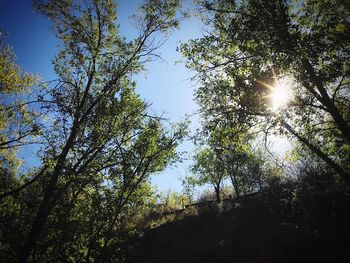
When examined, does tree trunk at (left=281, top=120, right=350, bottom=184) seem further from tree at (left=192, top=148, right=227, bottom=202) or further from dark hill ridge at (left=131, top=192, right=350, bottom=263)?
tree at (left=192, top=148, right=227, bottom=202)

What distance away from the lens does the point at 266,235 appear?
19.0m

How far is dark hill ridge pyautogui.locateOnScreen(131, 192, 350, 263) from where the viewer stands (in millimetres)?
16297

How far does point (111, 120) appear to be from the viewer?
12219 mm

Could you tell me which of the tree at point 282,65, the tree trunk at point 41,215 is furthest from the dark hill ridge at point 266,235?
the tree trunk at point 41,215

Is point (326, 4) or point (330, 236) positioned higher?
point (326, 4)

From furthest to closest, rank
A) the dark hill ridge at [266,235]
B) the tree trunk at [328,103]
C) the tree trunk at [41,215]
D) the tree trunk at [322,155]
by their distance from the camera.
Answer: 1. the dark hill ridge at [266,235]
2. the tree trunk at [322,155]
3. the tree trunk at [328,103]
4. the tree trunk at [41,215]

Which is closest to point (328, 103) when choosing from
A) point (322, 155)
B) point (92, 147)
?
point (322, 155)

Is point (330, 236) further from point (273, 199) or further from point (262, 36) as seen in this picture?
point (262, 36)

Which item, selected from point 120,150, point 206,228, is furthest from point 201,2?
point 206,228

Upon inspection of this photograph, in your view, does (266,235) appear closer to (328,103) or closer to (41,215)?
(328,103)

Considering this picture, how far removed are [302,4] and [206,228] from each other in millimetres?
20701

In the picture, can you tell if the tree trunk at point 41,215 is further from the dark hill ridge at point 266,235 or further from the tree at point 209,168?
the tree at point 209,168

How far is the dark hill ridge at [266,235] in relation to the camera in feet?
53.5

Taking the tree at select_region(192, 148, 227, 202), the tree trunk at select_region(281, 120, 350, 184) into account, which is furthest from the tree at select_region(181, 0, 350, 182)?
the tree at select_region(192, 148, 227, 202)
